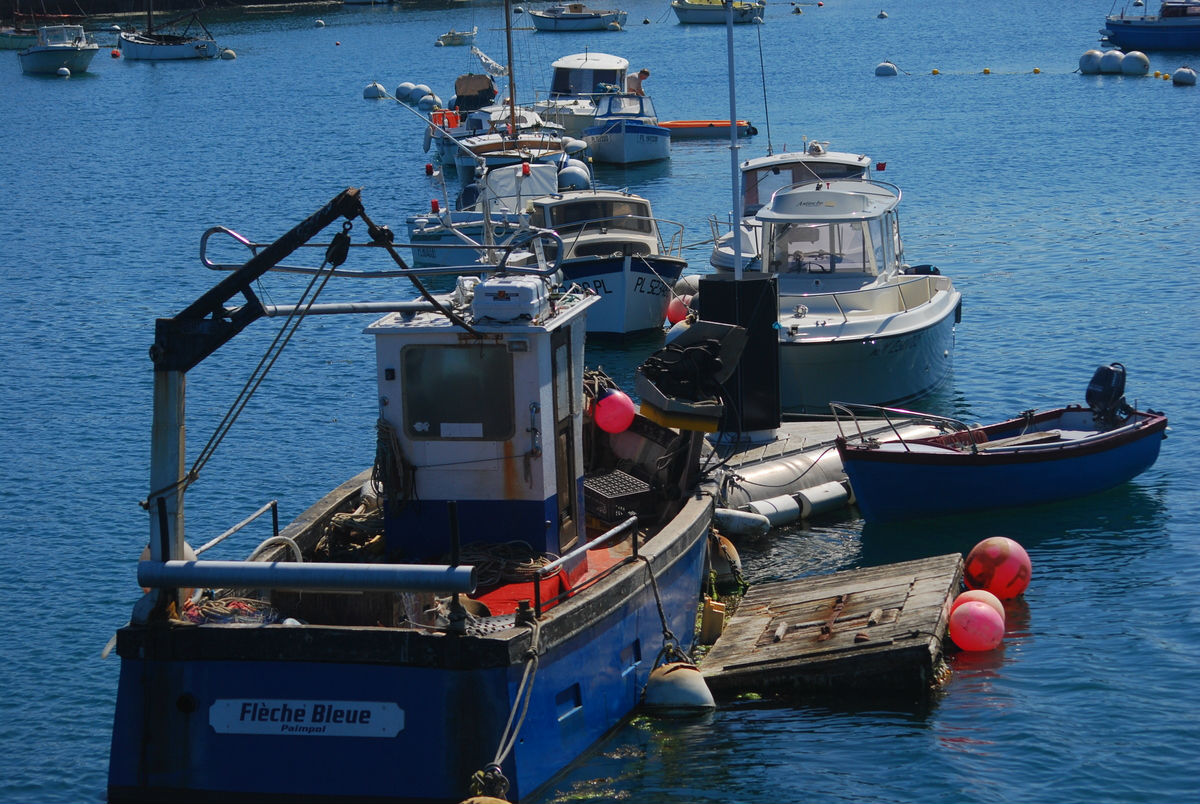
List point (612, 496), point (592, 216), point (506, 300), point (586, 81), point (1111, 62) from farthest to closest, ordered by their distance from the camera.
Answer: point (1111, 62) < point (586, 81) < point (592, 216) < point (612, 496) < point (506, 300)

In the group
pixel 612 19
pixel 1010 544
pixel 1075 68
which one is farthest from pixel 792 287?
pixel 612 19

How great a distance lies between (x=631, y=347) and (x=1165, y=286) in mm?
11992

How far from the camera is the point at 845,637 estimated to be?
12711 mm

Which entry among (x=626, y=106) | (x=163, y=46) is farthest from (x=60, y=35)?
(x=626, y=106)

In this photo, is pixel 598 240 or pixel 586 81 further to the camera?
pixel 586 81

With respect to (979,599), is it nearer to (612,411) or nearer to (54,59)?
(612,411)

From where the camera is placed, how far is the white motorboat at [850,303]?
21328 mm

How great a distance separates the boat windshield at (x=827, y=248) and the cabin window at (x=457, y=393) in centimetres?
1309

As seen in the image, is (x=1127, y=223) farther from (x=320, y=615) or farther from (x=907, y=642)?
(x=320, y=615)

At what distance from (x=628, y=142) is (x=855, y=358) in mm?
30556

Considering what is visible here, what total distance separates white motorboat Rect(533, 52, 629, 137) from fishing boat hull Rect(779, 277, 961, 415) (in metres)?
34.1

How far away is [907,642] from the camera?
40.3 feet

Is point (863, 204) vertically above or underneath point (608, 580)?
above

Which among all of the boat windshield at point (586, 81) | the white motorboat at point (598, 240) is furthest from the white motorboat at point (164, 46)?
the white motorboat at point (598, 240)
